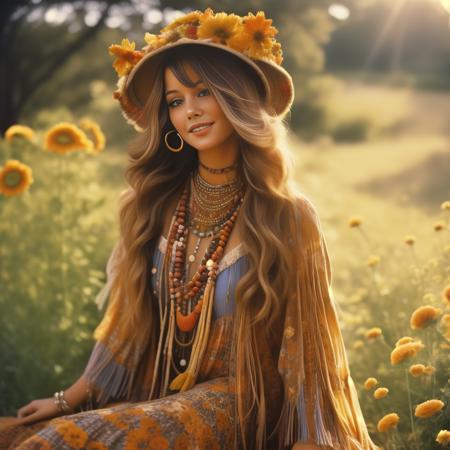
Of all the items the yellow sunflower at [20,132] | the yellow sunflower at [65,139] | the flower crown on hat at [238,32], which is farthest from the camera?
the yellow sunflower at [20,132]

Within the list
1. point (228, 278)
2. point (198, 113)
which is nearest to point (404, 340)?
point (228, 278)

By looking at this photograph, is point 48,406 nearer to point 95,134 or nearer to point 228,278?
point 228,278

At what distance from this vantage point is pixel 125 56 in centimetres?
248

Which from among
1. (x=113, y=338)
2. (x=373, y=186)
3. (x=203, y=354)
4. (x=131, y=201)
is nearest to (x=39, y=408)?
(x=113, y=338)

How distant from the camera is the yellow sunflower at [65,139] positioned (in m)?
3.56

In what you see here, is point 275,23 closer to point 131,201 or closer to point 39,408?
point 131,201

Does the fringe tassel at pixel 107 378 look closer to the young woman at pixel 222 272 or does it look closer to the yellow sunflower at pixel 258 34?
the young woman at pixel 222 272

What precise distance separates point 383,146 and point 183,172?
12.6 m

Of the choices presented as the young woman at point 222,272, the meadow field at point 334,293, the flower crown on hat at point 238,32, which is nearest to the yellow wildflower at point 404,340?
the meadow field at point 334,293

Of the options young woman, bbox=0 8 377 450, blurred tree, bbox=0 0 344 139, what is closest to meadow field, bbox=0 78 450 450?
young woman, bbox=0 8 377 450

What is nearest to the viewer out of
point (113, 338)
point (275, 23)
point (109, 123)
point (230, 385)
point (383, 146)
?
point (230, 385)

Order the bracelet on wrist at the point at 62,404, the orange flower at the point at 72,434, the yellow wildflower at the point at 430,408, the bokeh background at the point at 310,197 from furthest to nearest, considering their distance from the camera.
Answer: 1. the bokeh background at the point at 310,197
2. the bracelet on wrist at the point at 62,404
3. the yellow wildflower at the point at 430,408
4. the orange flower at the point at 72,434

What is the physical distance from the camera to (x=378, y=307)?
11.8 ft

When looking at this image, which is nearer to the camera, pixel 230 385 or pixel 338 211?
pixel 230 385
